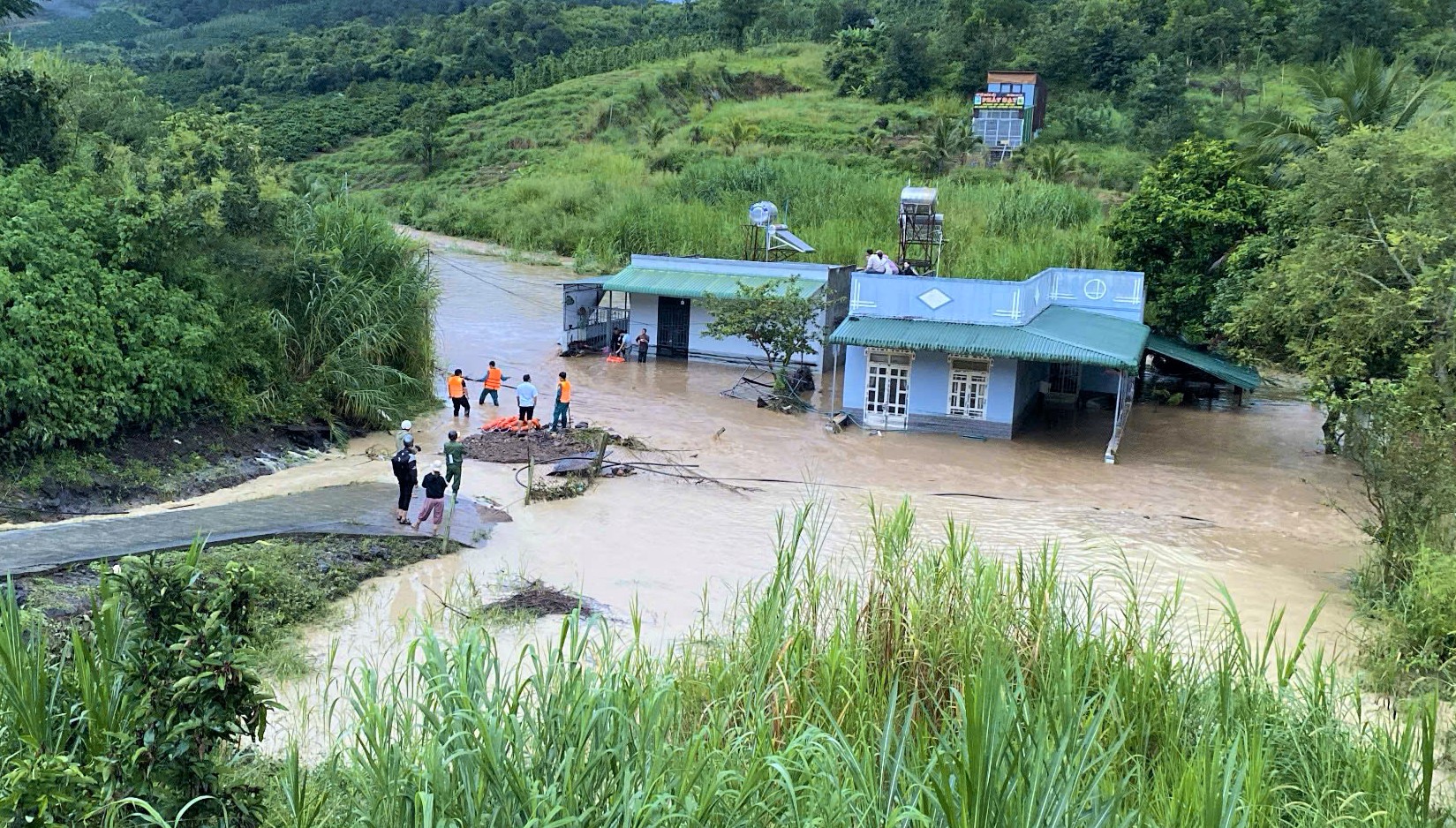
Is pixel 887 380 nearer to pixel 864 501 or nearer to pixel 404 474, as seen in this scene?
pixel 864 501

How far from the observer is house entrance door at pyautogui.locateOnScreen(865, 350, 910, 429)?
2194 cm

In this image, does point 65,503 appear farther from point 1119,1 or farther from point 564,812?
point 1119,1

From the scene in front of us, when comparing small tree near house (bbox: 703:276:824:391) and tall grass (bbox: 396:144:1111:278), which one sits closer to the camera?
small tree near house (bbox: 703:276:824:391)

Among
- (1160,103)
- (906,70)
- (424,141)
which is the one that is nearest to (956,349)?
(1160,103)

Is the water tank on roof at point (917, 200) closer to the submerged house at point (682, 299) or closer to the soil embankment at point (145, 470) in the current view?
the submerged house at point (682, 299)

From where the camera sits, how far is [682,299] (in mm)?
29359

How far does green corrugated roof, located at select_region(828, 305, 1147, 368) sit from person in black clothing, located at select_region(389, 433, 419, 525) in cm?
984

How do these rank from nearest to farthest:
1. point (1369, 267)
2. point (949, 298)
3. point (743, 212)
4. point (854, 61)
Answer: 1. point (1369, 267)
2. point (949, 298)
3. point (743, 212)
4. point (854, 61)

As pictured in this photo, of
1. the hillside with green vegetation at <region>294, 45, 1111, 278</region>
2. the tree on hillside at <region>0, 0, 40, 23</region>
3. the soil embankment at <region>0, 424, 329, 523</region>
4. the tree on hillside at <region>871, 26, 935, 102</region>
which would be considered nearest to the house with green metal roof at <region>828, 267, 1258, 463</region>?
the hillside with green vegetation at <region>294, 45, 1111, 278</region>

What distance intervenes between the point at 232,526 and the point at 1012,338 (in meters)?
14.1

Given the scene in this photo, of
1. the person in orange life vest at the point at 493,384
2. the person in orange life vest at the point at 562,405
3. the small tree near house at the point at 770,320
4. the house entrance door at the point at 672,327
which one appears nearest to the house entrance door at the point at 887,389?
the small tree near house at the point at 770,320

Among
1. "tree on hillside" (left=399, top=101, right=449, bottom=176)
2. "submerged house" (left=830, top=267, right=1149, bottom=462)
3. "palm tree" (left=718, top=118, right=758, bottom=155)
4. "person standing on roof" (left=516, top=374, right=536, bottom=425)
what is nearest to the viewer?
"person standing on roof" (left=516, top=374, right=536, bottom=425)

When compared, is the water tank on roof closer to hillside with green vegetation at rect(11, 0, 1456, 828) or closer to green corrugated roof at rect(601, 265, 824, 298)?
green corrugated roof at rect(601, 265, 824, 298)

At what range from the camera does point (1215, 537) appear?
15.4m
